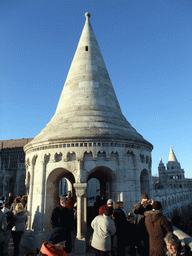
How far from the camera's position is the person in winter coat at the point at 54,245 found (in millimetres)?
2215

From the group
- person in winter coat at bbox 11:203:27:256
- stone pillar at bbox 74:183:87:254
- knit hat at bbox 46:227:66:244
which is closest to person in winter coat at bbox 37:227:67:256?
knit hat at bbox 46:227:66:244

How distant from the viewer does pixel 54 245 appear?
230 cm

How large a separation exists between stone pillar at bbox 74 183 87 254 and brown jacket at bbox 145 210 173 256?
3.30 m

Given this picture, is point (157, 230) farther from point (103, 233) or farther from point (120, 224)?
point (120, 224)

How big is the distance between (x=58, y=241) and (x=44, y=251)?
0.22 meters

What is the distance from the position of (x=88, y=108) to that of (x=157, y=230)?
5.94 meters

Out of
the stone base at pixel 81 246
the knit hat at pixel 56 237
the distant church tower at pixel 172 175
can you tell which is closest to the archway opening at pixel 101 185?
the stone base at pixel 81 246

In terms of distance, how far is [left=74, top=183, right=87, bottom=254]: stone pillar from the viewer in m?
5.76

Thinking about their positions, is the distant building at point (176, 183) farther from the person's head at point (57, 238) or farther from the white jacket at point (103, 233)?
the person's head at point (57, 238)

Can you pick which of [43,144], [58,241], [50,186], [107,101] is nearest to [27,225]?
[50,186]

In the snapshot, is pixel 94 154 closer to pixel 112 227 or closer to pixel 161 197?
pixel 112 227

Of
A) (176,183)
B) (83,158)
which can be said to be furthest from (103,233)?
(176,183)

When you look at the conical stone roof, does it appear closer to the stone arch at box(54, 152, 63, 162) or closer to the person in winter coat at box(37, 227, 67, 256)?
the stone arch at box(54, 152, 63, 162)

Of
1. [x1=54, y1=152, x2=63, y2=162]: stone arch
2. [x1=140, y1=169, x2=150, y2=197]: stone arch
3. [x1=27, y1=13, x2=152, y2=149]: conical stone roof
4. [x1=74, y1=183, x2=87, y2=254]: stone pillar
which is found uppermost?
[x1=27, y1=13, x2=152, y2=149]: conical stone roof
